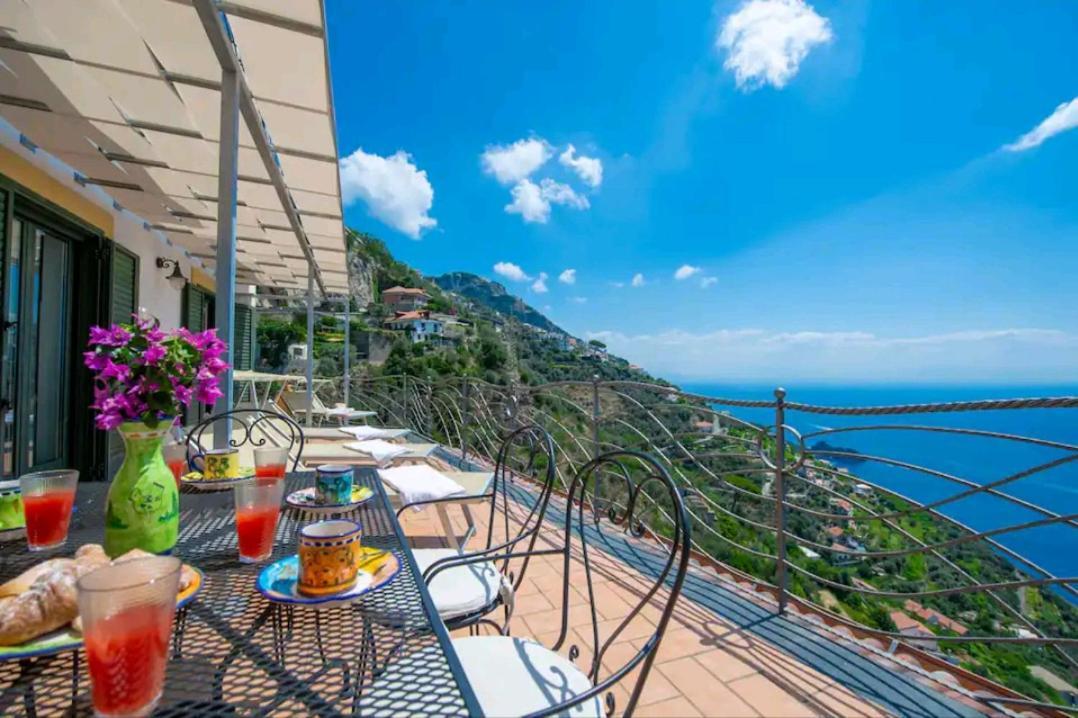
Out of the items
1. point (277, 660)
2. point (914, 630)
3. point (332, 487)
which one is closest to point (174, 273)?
point (332, 487)

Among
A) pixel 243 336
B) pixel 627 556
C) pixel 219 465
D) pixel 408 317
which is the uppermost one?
pixel 408 317

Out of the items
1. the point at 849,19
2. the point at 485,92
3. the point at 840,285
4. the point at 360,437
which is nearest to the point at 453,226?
the point at 485,92

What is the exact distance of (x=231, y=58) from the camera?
7.16ft

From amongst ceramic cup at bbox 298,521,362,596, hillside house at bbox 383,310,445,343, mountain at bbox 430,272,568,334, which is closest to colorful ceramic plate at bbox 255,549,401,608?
ceramic cup at bbox 298,521,362,596

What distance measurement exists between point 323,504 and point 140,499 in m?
0.47

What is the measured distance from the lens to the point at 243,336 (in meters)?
8.90

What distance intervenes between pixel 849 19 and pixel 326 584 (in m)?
22.7

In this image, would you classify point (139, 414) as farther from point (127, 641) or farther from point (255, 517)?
point (127, 641)

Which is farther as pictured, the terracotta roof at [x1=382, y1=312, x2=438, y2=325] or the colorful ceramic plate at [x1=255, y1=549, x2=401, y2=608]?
the terracotta roof at [x1=382, y1=312, x2=438, y2=325]

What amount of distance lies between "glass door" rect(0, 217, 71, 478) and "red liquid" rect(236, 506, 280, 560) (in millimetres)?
2918

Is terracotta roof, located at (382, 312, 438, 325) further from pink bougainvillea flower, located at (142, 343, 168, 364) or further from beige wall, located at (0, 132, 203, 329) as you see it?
pink bougainvillea flower, located at (142, 343, 168, 364)

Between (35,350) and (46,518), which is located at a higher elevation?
(35,350)

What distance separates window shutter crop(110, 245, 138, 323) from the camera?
4012 millimetres

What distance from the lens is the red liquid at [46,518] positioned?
1.02m
